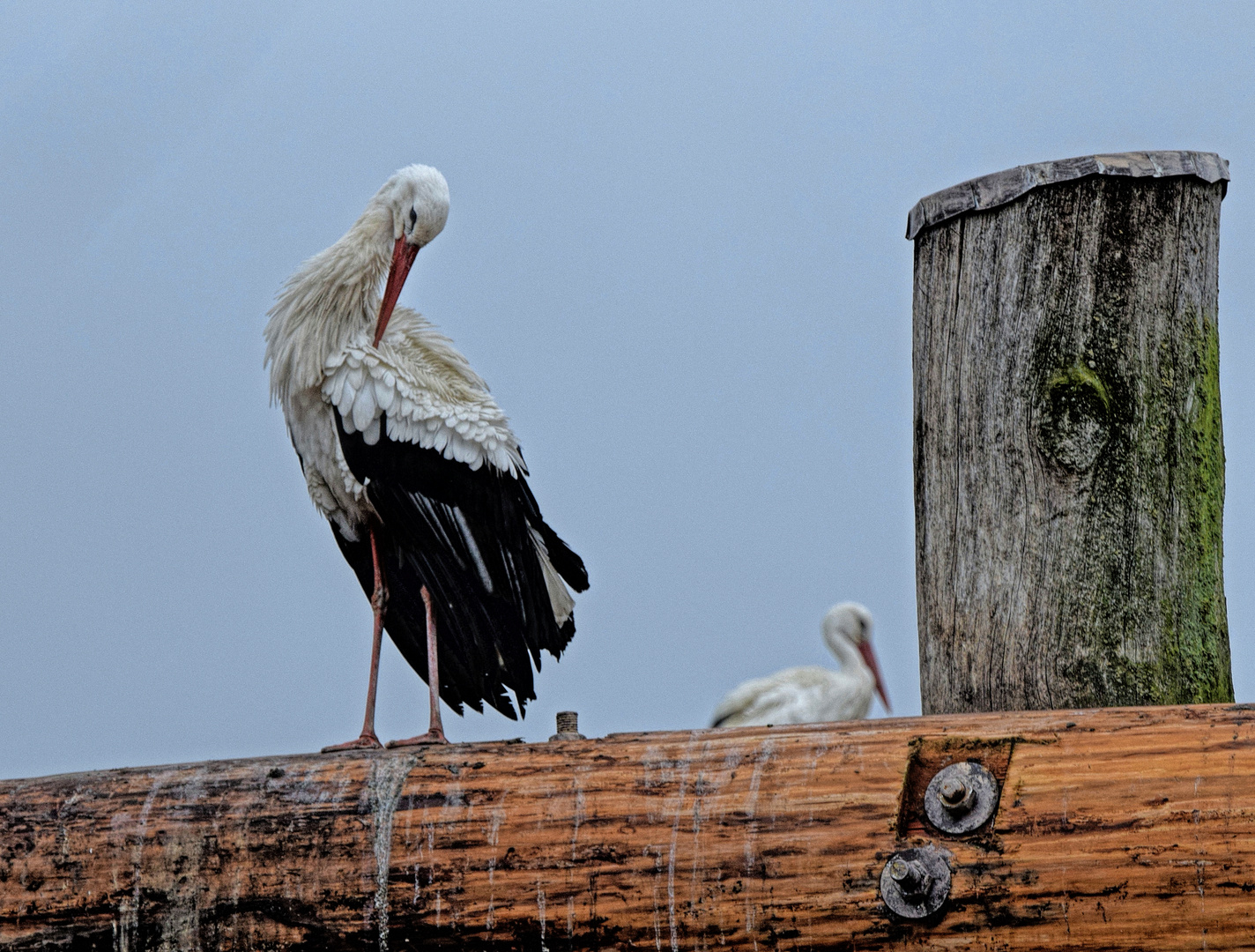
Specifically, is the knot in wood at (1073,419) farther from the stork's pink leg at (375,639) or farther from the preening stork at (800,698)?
the preening stork at (800,698)

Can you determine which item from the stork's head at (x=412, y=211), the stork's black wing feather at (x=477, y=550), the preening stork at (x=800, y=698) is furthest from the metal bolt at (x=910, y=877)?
the preening stork at (x=800, y=698)

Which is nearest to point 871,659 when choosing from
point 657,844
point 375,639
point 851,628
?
point 851,628

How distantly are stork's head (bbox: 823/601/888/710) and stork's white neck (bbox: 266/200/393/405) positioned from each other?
7.59m

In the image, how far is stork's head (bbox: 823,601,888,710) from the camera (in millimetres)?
11547

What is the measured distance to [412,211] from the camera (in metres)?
4.57

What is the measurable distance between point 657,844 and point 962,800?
0.47 metres

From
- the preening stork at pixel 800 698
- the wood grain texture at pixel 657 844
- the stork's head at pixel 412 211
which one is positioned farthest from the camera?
the preening stork at pixel 800 698

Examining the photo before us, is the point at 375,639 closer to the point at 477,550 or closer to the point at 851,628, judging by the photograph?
the point at 477,550


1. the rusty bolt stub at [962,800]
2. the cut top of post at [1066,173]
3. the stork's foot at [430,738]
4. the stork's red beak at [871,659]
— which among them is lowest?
the rusty bolt stub at [962,800]

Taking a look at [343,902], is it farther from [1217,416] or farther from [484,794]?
[1217,416]

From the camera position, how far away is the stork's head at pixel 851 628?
1155 centimetres

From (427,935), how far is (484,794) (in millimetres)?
237

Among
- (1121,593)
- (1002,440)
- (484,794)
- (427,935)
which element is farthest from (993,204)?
(427,935)

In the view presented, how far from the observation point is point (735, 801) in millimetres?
2322
